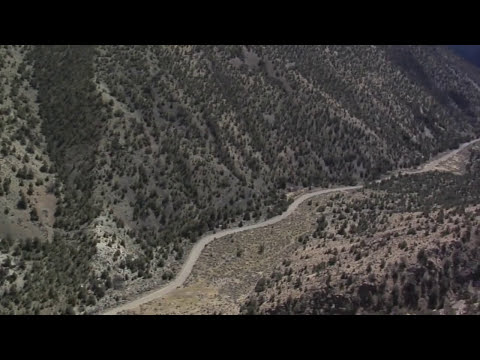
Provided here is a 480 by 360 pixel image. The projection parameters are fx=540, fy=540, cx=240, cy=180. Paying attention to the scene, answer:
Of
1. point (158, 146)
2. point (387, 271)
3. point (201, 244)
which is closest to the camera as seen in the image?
point (387, 271)

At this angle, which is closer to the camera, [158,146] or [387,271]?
[387,271]

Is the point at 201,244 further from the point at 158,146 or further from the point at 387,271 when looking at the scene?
the point at 387,271

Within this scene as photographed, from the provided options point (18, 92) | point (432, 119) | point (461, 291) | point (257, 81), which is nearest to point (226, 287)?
point (461, 291)

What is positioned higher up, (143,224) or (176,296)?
(143,224)

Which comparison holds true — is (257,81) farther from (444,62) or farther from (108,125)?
(444,62)

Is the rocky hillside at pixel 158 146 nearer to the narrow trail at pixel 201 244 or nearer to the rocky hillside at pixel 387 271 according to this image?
the narrow trail at pixel 201 244

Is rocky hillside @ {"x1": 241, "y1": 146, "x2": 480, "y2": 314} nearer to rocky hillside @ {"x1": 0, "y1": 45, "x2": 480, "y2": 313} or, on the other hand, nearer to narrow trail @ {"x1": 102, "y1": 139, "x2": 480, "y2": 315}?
narrow trail @ {"x1": 102, "y1": 139, "x2": 480, "y2": 315}

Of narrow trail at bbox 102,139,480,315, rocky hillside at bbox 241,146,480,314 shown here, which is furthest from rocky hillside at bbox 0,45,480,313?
rocky hillside at bbox 241,146,480,314

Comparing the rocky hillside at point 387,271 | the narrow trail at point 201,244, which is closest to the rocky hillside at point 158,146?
the narrow trail at point 201,244

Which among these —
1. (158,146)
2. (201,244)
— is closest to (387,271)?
(201,244)
